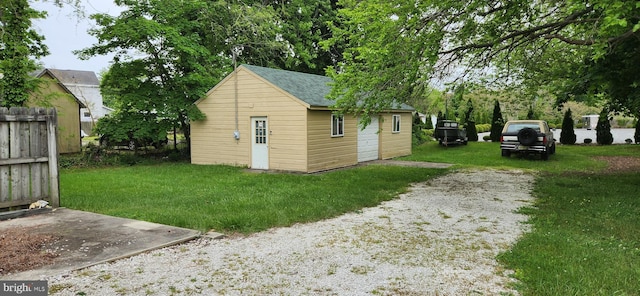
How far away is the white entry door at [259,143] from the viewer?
14.3 m

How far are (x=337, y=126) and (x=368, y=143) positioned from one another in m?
2.67

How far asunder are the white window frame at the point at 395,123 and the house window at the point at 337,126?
4.18 meters

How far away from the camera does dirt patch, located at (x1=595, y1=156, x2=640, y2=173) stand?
44.3 ft

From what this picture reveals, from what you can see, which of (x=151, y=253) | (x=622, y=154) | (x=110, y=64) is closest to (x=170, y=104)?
(x=110, y=64)

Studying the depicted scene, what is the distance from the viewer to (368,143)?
17.1m

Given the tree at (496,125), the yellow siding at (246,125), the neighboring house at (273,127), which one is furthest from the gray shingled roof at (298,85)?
the tree at (496,125)

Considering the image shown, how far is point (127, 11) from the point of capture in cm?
1540

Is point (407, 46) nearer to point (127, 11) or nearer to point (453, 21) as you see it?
point (453, 21)

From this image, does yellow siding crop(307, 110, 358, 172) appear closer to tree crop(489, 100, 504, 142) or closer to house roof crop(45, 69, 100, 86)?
tree crop(489, 100, 504, 142)

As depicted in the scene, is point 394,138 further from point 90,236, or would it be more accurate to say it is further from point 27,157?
point 90,236

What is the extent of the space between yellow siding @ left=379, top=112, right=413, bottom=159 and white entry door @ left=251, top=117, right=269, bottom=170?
544cm

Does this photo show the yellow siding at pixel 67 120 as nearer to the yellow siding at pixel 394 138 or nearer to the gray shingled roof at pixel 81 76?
the yellow siding at pixel 394 138

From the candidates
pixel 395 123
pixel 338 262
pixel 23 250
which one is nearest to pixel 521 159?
pixel 395 123

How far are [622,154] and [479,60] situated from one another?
13.4 metres
